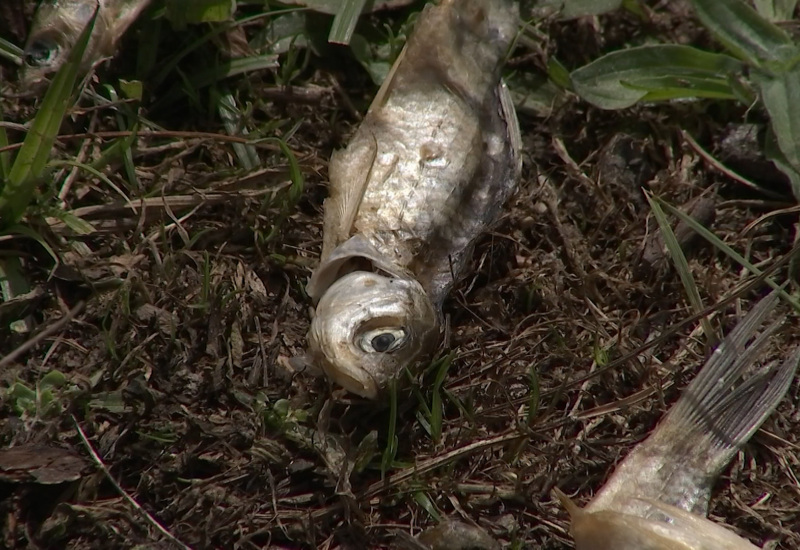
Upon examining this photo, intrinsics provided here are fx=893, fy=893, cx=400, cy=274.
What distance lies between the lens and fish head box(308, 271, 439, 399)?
2.72 meters

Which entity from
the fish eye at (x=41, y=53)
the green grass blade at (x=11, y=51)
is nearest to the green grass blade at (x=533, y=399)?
the fish eye at (x=41, y=53)

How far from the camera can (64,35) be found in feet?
10.2

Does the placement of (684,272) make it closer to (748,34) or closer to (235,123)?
(748,34)

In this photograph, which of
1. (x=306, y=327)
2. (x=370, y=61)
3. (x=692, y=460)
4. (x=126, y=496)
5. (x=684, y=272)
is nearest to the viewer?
(x=126, y=496)

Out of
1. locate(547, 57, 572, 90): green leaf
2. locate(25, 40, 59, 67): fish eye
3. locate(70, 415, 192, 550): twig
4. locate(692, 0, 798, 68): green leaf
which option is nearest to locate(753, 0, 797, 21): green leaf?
locate(692, 0, 798, 68): green leaf

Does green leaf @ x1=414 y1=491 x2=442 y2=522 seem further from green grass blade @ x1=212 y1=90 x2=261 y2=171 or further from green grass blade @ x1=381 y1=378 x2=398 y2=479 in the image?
green grass blade @ x1=212 y1=90 x2=261 y2=171

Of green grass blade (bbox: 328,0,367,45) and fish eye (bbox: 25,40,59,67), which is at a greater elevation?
green grass blade (bbox: 328,0,367,45)

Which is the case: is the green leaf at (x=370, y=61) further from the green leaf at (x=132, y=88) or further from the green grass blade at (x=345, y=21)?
the green leaf at (x=132, y=88)

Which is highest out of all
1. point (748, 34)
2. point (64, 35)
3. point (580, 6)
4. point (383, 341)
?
point (748, 34)

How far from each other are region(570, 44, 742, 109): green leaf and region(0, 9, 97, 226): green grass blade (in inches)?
72.6

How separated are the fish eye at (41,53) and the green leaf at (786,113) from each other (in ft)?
8.57

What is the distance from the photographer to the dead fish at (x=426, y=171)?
2963 mm

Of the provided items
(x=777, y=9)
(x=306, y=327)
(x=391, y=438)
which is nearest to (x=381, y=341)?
(x=391, y=438)

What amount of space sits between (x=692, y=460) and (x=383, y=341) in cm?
111
